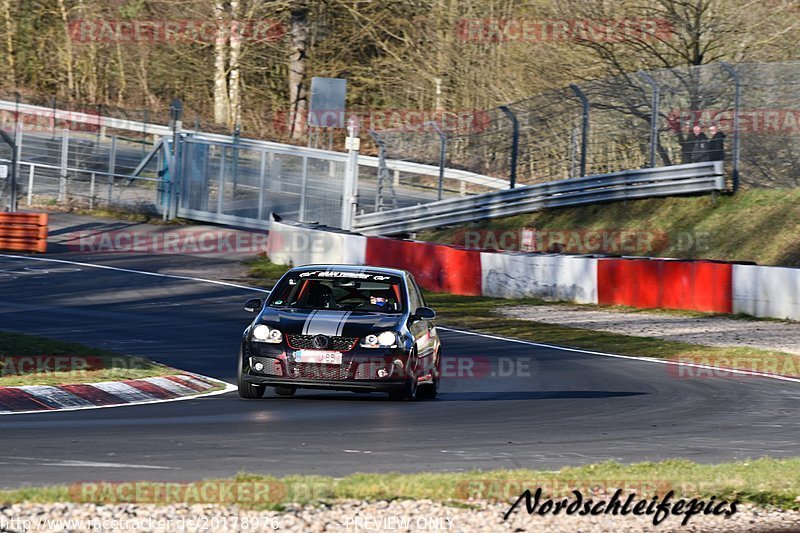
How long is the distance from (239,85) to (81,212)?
538 inches

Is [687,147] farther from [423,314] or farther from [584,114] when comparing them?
[423,314]

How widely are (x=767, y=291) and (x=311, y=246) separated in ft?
37.7

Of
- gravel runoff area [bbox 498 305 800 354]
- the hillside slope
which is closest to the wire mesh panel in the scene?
the hillside slope

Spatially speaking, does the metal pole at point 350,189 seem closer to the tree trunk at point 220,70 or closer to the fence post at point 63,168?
the fence post at point 63,168

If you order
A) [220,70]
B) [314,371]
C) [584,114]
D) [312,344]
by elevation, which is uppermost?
[220,70]

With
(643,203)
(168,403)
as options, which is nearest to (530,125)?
(643,203)

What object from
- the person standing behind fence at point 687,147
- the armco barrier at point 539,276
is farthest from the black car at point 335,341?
the person standing behind fence at point 687,147

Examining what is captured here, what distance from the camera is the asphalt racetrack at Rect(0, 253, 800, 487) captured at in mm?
8289

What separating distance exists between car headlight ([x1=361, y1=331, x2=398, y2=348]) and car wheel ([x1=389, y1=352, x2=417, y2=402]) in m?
0.29

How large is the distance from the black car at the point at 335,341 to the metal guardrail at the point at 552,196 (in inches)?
703

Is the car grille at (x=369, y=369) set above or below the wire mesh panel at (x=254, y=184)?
below

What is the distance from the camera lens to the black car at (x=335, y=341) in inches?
464

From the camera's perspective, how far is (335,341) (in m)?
11.8

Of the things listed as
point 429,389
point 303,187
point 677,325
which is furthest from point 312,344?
point 303,187
